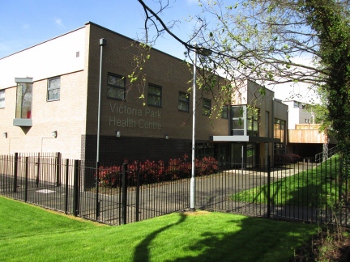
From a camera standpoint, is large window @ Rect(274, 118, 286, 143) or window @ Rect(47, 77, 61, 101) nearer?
window @ Rect(47, 77, 61, 101)

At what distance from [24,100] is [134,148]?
24.3 feet

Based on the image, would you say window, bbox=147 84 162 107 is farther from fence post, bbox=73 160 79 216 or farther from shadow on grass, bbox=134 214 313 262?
shadow on grass, bbox=134 214 313 262

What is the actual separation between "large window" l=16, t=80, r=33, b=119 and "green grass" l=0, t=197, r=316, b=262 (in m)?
10.7

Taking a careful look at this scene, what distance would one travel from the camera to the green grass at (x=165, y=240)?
5.18 metres

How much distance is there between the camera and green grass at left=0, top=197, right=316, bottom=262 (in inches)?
204

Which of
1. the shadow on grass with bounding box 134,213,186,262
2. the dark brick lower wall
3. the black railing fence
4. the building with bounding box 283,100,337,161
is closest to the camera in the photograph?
the shadow on grass with bounding box 134,213,186,262

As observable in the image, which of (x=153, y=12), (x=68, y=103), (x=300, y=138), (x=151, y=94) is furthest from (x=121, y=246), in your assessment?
(x=300, y=138)

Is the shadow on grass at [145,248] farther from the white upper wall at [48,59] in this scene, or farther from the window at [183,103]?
the window at [183,103]

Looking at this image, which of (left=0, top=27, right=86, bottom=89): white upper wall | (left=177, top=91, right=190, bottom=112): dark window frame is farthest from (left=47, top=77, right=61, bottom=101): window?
(left=177, top=91, right=190, bottom=112): dark window frame

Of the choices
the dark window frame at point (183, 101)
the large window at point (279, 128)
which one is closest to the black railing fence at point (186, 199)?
the dark window frame at point (183, 101)

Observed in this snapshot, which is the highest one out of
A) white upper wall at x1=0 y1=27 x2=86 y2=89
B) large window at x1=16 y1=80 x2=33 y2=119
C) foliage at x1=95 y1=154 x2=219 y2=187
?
white upper wall at x1=0 y1=27 x2=86 y2=89

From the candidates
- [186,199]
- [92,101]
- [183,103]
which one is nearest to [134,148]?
[92,101]

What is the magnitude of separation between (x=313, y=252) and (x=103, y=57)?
12822 millimetres

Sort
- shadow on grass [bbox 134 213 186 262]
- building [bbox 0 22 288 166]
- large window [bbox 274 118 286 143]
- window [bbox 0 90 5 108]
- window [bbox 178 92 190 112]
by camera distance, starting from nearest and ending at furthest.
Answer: shadow on grass [bbox 134 213 186 262]
building [bbox 0 22 288 166]
window [bbox 178 92 190 112]
window [bbox 0 90 5 108]
large window [bbox 274 118 286 143]
